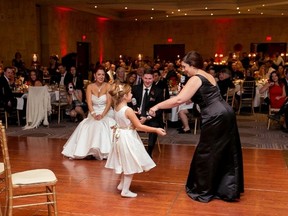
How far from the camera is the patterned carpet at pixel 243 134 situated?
285 inches

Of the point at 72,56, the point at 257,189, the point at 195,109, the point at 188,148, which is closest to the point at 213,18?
the point at 72,56

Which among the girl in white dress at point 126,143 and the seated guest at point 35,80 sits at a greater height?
the seated guest at point 35,80

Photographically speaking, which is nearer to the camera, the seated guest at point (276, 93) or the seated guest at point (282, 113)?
the seated guest at point (282, 113)

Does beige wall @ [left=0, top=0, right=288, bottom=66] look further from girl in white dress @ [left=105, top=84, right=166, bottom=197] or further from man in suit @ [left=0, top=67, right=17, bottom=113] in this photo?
girl in white dress @ [left=105, top=84, right=166, bottom=197]

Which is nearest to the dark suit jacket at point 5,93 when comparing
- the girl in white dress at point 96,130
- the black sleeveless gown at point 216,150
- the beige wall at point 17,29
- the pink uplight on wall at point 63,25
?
the girl in white dress at point 96,130

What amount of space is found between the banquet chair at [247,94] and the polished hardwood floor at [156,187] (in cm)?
400

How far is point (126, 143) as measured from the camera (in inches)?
170

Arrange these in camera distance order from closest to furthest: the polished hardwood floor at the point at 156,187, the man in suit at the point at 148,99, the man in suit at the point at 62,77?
the polished hardwood floor at the point at 156,187 → the man in suit at the point at 148,99 → the man in suit at the point at 62,77

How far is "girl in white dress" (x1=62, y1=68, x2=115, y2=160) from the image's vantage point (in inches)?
239

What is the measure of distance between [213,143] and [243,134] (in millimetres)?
4018

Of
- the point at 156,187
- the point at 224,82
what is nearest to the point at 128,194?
the point at 156,187

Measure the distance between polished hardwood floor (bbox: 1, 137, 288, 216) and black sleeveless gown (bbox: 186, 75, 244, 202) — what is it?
172 millimetres

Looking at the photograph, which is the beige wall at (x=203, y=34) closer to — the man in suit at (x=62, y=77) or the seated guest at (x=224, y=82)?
the man in suit at (x=62, y=77)

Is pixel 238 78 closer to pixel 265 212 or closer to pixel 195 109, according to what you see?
pixel 195 109
